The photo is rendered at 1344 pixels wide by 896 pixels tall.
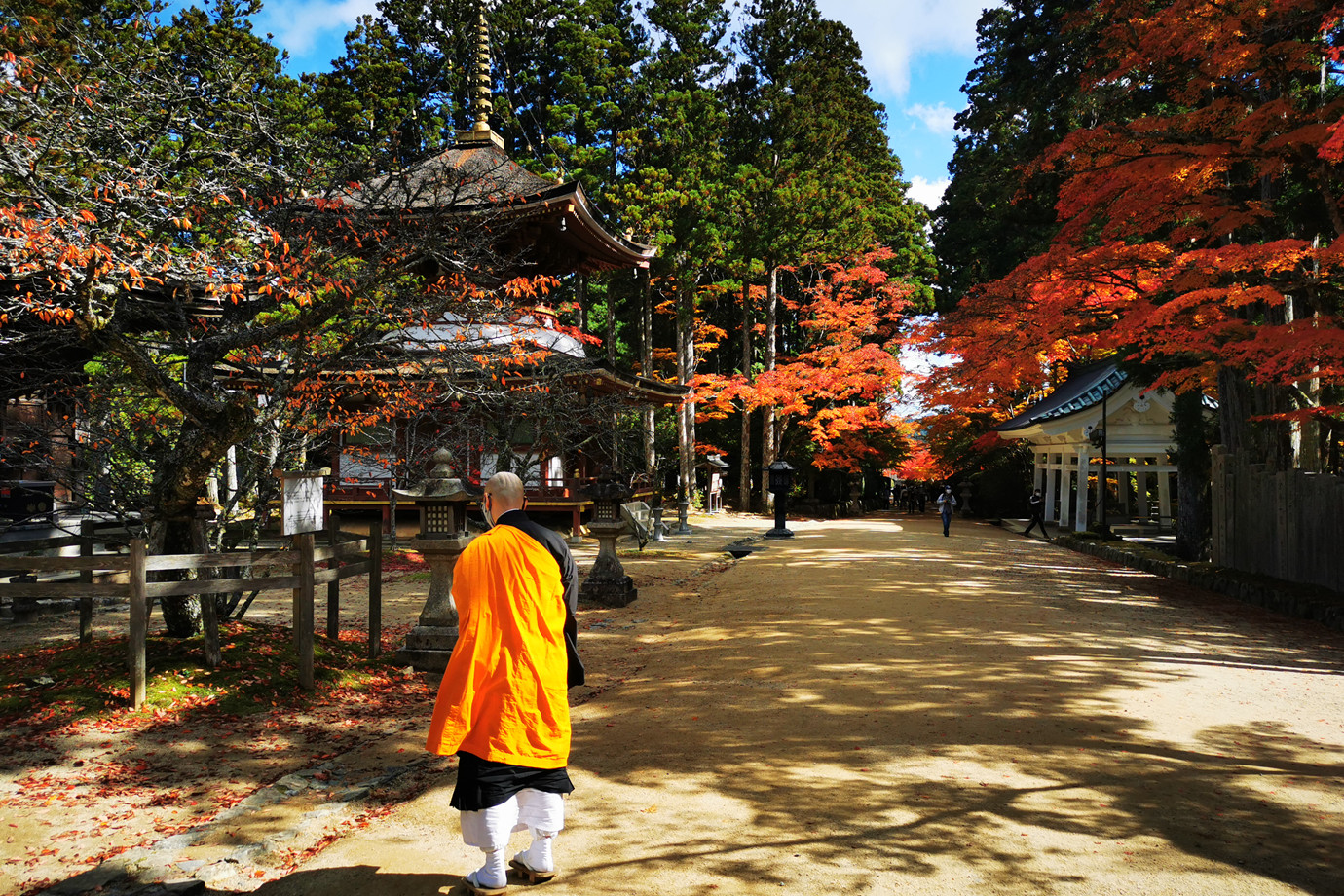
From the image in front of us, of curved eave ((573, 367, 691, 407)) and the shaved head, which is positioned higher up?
curved eave ((573, 367, 691, 407))

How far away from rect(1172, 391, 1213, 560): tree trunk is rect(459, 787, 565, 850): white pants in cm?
1452

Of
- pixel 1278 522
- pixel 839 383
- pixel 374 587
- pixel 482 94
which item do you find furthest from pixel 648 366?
pixel 374 587

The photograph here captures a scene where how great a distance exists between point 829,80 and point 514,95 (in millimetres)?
11066

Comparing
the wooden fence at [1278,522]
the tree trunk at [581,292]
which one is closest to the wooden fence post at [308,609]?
the wooden fence at [1278,522]

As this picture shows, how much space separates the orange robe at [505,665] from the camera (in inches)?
129

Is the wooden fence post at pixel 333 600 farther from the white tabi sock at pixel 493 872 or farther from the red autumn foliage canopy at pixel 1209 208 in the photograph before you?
the red autumn foliage canopy at pixel 1209 208

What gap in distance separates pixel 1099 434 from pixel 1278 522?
9.40 m

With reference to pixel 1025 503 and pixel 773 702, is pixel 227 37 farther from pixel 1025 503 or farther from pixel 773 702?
pixel 1025 503

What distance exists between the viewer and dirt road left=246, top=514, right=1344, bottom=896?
3.28 meters

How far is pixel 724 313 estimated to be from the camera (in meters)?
34.6

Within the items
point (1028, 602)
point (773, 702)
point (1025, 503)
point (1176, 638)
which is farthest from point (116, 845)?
point (1025, 503)

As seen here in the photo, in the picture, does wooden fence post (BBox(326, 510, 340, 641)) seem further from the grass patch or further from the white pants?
the white pants

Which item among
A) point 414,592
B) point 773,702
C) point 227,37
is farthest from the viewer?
point 227,37

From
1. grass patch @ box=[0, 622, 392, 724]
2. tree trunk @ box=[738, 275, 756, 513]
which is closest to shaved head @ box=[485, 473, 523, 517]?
grass patch @ box=[0, 622, 392, 724]
